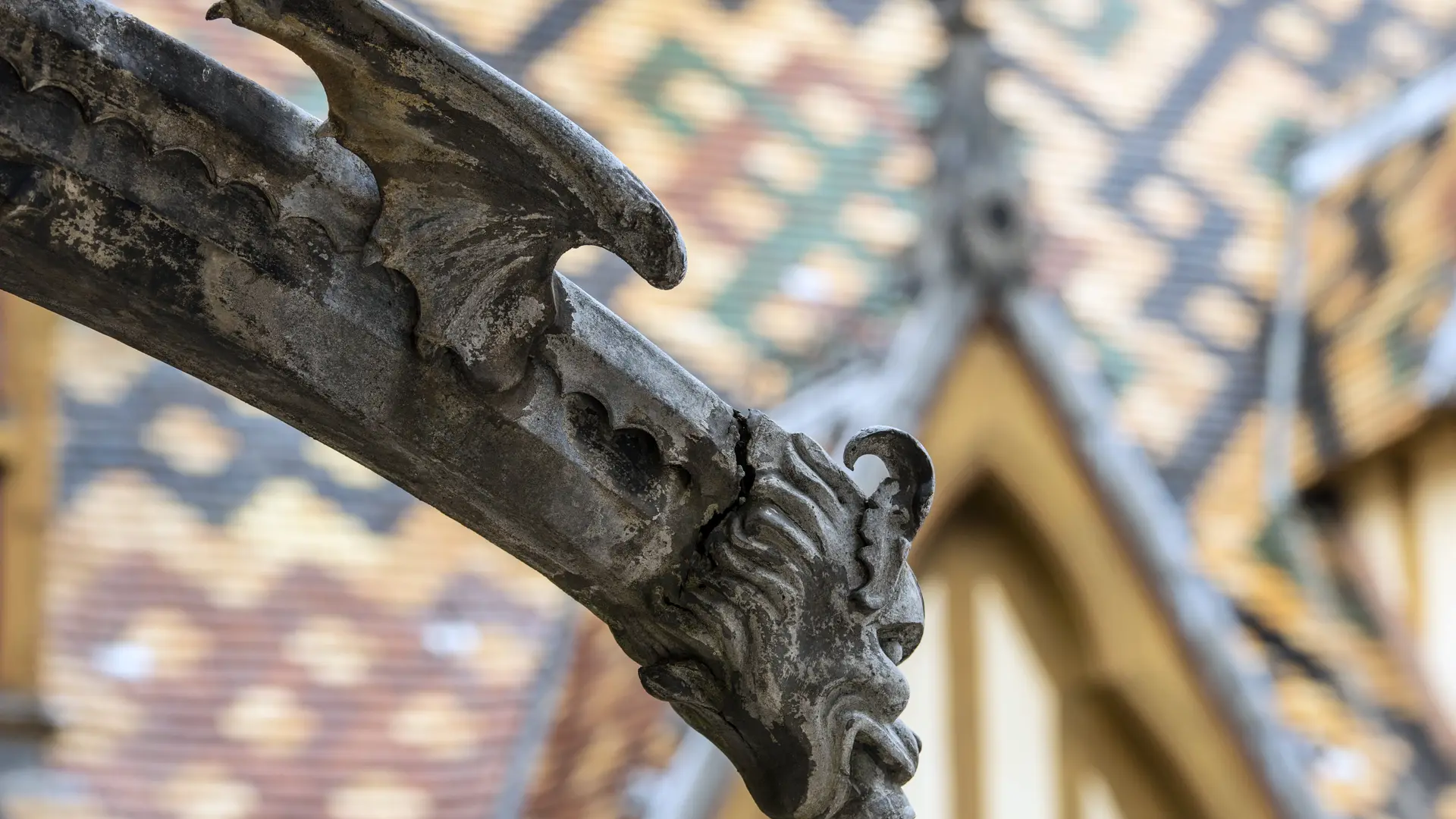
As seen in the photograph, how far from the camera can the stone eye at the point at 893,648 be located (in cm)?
153

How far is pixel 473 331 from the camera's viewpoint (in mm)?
1363

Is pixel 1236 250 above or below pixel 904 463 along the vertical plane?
above

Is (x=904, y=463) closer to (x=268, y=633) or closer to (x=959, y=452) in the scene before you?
(x=959, y=452)

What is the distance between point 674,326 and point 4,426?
2091mm

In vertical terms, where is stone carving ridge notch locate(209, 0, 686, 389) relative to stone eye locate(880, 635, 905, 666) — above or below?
above

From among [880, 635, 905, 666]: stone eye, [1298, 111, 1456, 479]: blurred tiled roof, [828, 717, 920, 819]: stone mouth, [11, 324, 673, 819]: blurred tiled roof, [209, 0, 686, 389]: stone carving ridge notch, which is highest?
[1298, 111, 1456, 479]: blurred tiled roof

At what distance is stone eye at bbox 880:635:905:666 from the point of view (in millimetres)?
1529

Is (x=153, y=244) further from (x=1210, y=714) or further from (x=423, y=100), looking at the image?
(x=1210, y=714)

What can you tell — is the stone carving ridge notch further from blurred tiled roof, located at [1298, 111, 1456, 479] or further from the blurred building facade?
blurred tiled roof, located at [1298, 111, 1456, 479]

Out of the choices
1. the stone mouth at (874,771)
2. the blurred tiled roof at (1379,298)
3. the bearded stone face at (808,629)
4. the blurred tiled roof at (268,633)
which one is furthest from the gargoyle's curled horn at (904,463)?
the blurred tiled roof at (1379,298)

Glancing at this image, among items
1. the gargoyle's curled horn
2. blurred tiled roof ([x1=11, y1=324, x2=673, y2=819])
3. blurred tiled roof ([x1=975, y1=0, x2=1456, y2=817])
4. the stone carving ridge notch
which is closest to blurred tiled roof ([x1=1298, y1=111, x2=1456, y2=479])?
blurred tiled roof ([x1=975, y1=0, x2=1456, y2=817])

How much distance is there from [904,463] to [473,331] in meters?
0.34

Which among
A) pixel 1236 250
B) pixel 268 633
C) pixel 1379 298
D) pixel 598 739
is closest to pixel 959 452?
pixel 598 739

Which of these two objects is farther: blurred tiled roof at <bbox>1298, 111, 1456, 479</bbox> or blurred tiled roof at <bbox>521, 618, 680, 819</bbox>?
blurred tiled roof at <bbox>1298, 111, 1456, 479</bbox>
